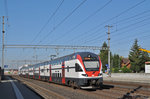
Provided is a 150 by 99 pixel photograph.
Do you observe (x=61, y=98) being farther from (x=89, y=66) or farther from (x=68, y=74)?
(x=68, y=74)

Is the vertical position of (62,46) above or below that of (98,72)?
above

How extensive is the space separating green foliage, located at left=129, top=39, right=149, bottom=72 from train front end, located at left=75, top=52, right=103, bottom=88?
6135 centimetres

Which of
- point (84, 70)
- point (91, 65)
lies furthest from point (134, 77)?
point (84, 70)

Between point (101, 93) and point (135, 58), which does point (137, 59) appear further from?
point (101, 93)

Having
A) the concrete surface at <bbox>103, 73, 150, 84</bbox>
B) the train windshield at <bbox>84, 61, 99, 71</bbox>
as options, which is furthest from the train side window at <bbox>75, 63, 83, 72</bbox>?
the concrete surface at <bbox>103, 73, 150, 84</bbox>

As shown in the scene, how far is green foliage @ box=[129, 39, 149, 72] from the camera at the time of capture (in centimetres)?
7831

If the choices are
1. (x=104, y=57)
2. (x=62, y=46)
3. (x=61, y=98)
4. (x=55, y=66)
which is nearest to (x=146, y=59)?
(x=104, y=57)

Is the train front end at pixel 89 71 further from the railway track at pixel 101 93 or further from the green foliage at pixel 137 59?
the green foliage at pixel 137 59

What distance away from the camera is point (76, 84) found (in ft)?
64.9

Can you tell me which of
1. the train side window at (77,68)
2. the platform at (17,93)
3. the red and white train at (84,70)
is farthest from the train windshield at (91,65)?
the platform at (17,93)

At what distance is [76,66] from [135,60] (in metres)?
63.7

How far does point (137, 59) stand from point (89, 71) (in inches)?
2529

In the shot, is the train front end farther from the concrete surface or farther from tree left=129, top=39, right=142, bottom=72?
tree left=129, top=39, right=142, bottom=72

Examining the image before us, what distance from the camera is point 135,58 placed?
3169 inches
